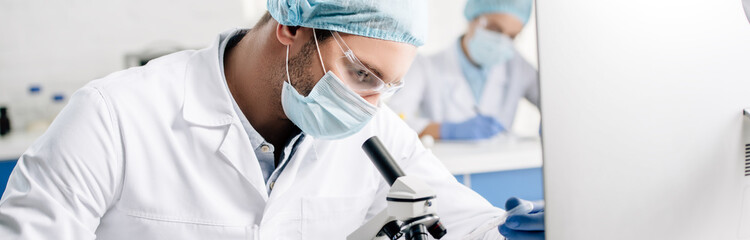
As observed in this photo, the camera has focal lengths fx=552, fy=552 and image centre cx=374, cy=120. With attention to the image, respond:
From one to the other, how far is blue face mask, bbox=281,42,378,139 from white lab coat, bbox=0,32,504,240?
0.08 meters

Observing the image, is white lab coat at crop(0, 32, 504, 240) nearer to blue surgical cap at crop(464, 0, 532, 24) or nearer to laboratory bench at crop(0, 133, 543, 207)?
laboratory bench at crop(0, 133, 543, 207)

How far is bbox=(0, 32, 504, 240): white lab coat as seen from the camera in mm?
844

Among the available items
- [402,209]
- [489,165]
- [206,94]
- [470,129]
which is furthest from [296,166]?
[470,129]

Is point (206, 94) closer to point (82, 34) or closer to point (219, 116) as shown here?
point (219, 116)

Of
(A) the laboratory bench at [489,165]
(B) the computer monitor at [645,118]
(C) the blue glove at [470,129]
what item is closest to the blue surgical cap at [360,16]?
(B) the computer monitor at [645,118]

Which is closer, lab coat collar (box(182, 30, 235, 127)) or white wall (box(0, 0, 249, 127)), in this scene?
lab coat collar (box(182, 30, 235, 127))

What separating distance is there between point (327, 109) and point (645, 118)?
0.60 m

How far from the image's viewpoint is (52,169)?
836 millimetres

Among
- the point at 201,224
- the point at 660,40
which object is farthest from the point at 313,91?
the point at 660,40

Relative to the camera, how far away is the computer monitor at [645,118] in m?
0.55

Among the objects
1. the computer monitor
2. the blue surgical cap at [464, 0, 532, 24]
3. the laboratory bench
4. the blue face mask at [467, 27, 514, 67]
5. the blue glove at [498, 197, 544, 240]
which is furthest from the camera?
the blue face mask at [467, 27, 514, 67]

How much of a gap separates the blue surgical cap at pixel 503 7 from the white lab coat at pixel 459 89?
0.31m

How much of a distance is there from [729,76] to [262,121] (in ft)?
2.70

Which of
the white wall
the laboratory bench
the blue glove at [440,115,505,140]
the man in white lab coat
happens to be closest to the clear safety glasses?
the man in white lab coat
